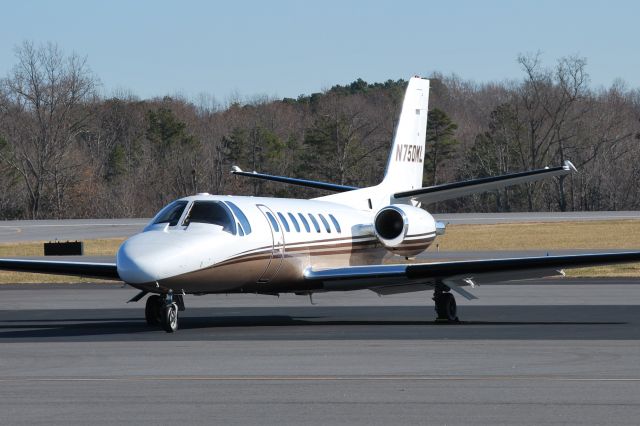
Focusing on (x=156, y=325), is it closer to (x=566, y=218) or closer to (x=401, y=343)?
(x=401, y=343)

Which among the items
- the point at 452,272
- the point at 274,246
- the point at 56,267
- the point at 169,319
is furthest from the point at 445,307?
the point at 56,267

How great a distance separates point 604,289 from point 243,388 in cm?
1726

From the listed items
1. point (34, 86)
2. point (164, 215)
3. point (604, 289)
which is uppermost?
point (34, 86)

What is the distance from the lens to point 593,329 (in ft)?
54.7

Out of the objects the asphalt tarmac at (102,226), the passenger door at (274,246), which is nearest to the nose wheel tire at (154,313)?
the passenger door at (274,246)

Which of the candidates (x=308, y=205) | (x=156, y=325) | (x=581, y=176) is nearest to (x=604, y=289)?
(x=308, y=205)

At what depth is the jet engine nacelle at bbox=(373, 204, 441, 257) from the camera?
21.7m

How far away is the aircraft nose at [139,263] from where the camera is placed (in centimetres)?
1616

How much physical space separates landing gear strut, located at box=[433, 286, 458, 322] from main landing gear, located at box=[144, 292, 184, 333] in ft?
13.8

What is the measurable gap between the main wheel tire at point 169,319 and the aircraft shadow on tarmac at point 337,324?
150mm

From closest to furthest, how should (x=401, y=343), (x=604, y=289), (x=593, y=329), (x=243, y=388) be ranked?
(x=243, y=388)
(x=401, y=343)
(x=593, y=329)
(x=604, y=289)

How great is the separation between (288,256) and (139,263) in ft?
12.1

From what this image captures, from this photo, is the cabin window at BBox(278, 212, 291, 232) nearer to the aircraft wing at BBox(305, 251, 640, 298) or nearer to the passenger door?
the passenger door

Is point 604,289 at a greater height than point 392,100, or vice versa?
point 392,100
